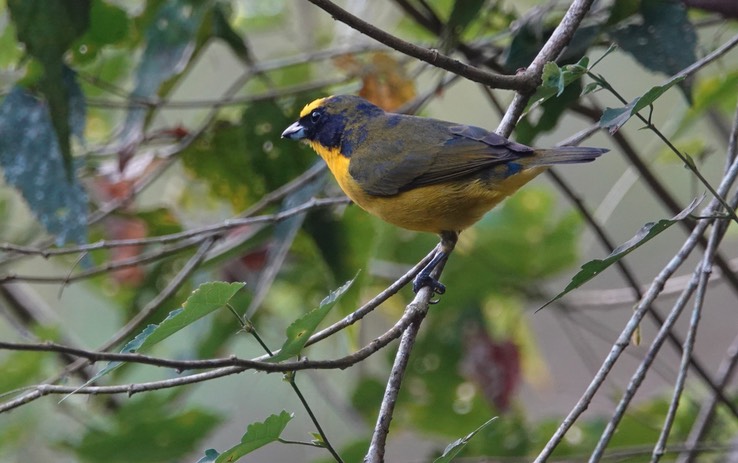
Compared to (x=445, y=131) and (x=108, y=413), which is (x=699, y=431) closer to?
(x=445, y=131)

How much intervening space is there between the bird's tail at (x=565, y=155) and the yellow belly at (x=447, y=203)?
0.13 metres

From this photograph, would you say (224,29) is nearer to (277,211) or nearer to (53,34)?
(277,211)

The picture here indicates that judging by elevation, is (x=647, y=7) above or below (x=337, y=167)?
below

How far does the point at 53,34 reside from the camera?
2.62 metres

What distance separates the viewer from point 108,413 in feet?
14.6

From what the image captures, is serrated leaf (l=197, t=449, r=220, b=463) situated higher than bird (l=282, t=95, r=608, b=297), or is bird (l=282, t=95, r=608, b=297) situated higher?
bird (l=282, t=95, r=608, b=297)

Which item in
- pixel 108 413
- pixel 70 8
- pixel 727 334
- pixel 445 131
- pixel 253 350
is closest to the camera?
pixel 70 8

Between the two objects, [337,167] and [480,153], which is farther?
[337,167]

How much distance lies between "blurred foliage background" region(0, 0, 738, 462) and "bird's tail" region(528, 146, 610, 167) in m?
0.13

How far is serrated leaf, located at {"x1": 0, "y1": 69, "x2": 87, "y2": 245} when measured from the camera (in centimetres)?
298

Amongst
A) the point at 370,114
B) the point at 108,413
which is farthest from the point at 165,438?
the point at 370,114

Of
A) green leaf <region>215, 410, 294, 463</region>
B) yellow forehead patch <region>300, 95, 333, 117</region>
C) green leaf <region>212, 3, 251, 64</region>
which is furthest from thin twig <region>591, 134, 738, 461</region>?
green leaf <region>212, 3, 251, 64</region>

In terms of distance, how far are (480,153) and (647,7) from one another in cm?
67

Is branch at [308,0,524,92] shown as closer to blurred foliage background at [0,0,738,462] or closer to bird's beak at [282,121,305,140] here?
blurred foliage background at [0,0,738,462]
